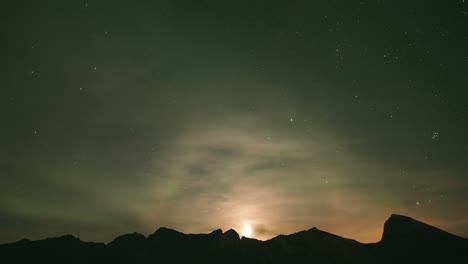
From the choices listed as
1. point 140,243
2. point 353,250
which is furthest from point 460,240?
point 140,243

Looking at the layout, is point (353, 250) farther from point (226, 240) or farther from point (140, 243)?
point (140, 243)

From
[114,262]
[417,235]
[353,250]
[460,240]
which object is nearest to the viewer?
[460,240]

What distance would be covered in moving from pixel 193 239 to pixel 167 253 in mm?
9392

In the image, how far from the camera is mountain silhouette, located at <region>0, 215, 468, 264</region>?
8356 centimetres

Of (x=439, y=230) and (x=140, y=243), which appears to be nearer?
(x=439, y=230)

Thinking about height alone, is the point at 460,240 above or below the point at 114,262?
above

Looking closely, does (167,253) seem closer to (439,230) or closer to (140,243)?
(140,243)

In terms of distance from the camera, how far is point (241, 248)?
104812mm

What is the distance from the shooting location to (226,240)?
106625 millimetres

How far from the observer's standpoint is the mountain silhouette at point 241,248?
83.6 m

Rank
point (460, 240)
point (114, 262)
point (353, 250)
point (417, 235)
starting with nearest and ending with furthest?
point (460, 240), point (417, 235), point (353, 250), point (114, 262)

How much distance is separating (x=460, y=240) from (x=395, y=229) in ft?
46.4

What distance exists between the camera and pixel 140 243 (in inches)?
4279

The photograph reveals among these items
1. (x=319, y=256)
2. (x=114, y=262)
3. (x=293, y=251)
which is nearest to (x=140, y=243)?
(x=114, y=262)
